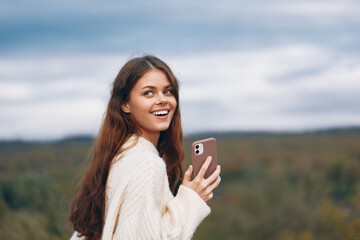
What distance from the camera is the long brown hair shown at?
228 centimetres

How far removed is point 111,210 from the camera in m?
2.11

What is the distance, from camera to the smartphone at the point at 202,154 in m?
2.34

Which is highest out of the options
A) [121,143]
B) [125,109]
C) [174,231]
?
[125,109]

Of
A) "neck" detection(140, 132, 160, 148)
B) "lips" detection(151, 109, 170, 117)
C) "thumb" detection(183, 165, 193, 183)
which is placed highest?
"lips" detection(151, 109, 170, 117)

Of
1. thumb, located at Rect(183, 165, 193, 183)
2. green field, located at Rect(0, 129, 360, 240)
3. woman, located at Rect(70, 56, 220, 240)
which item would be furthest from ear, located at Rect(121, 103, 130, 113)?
green field, located at Rect(0, 129, 360, 240)

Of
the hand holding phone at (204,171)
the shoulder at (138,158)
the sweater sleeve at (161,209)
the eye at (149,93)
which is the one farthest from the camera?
the eye at (149,93)

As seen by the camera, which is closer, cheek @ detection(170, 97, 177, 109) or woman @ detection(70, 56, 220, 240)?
woman @ detection(70, 56, 220, 240)

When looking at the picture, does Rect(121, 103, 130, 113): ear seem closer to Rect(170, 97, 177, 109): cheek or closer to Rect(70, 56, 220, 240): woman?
Rect(70, 56, 220, 240): woman

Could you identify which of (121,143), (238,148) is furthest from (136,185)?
(238,148)

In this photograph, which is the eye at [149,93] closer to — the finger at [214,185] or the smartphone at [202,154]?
the smartphone at [202,154]

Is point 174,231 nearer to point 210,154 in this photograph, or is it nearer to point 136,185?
point 136,185

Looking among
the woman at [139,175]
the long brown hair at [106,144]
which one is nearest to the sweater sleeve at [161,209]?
the woman at [139,175]

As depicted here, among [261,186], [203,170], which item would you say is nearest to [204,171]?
[203,170]

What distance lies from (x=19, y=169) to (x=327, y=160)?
7.68 m
